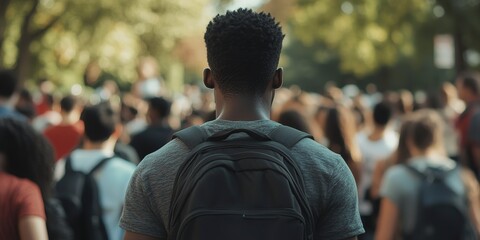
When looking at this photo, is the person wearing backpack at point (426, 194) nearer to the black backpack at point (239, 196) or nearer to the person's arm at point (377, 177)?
the person's arm at point (377, 177)

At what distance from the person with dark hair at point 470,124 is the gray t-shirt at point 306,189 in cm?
566

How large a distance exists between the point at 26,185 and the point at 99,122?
2262 mm

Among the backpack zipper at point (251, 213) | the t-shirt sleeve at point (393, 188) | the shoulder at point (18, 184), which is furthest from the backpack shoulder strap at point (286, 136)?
the t-shirt sleeve at point (393, 188)

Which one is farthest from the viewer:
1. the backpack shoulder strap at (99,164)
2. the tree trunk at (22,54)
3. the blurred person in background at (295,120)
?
the tree trunk at (22,54)

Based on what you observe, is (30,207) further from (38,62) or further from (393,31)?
(38,62)

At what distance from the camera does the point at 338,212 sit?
9.34 ft

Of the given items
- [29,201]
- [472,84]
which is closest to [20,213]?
[29,201]

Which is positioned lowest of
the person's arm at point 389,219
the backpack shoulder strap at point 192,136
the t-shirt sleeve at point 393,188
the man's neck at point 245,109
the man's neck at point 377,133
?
the person's arm at point 389,219

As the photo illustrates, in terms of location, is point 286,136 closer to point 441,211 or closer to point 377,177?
point 441,211

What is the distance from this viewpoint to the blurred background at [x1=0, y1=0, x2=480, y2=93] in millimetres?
25500

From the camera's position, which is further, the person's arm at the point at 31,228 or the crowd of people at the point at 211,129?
the person's arm at the point at 31,228

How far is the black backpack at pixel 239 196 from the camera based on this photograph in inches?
104

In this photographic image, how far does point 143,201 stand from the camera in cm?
288

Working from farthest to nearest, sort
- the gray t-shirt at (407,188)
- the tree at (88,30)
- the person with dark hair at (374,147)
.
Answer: the tree at (88,30)
the person with dark hair at (374,147)
the gray t-shirt at (407,188)
